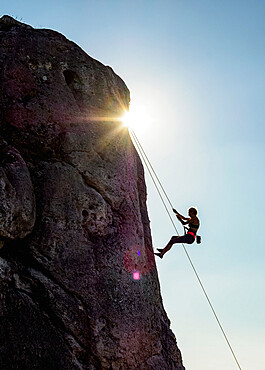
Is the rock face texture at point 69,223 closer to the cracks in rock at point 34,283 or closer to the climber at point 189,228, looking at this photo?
the cracks in rock at point 34,283

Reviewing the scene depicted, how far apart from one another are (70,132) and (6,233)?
148 inches

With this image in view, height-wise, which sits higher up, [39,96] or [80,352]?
[39,96]

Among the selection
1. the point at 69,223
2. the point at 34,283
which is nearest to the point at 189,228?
the point at 69,223

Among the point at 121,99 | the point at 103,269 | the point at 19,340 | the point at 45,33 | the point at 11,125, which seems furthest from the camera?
the point at 121,99

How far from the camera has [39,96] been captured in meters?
12.5

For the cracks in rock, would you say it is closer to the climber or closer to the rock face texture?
the rock face texture

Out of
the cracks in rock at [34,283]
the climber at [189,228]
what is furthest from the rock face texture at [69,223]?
the climber at [189,228]

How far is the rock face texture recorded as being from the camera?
9648mm

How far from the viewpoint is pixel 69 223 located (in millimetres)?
11047

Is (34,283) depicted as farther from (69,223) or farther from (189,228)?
(189,228)

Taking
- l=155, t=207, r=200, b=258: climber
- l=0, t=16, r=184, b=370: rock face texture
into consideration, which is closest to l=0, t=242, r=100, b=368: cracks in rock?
l=0, t=16, r=184, b=370: rock face texture

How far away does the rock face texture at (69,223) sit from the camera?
9648 mm

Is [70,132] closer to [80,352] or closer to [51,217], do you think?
[51,217]

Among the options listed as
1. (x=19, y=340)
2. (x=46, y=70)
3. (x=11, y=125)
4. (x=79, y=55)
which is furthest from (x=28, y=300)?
(x=79, y=55)
